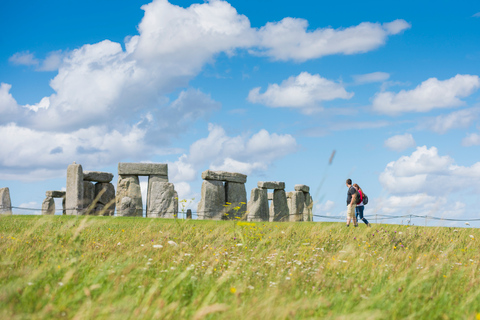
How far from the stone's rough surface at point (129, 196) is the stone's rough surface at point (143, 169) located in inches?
11.2

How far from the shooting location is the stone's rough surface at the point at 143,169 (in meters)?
20.3

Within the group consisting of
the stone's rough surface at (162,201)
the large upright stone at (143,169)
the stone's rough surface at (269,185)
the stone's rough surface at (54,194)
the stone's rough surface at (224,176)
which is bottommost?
the stone's rough surface at (162,201)

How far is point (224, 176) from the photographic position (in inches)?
799

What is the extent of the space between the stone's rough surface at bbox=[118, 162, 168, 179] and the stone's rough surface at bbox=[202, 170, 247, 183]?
1.91 metres

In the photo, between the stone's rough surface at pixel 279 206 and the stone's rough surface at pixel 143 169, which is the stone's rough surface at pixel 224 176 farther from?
the stone's rough surface at pixel 279 206

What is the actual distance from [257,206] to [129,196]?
18.6ft

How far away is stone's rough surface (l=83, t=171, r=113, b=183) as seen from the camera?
20.6 m

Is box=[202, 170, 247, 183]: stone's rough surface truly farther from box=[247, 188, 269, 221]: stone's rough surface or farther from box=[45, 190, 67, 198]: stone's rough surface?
box=[45, 190, 67, 198]: stone's rough surface

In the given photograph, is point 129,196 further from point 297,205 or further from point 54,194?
point 297,205

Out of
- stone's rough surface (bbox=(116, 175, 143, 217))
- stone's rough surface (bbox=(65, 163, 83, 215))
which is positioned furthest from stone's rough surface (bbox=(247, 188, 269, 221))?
stone's rough surface (bbox=(65, 163, 83, 215))

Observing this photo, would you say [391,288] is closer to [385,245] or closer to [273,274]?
[273,274]

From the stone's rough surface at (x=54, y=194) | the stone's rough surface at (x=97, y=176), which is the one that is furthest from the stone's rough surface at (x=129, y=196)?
the stone's rough surface at (x=54, y=194)

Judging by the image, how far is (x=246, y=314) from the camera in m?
3.54

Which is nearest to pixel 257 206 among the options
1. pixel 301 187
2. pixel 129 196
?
pixel 301 187
